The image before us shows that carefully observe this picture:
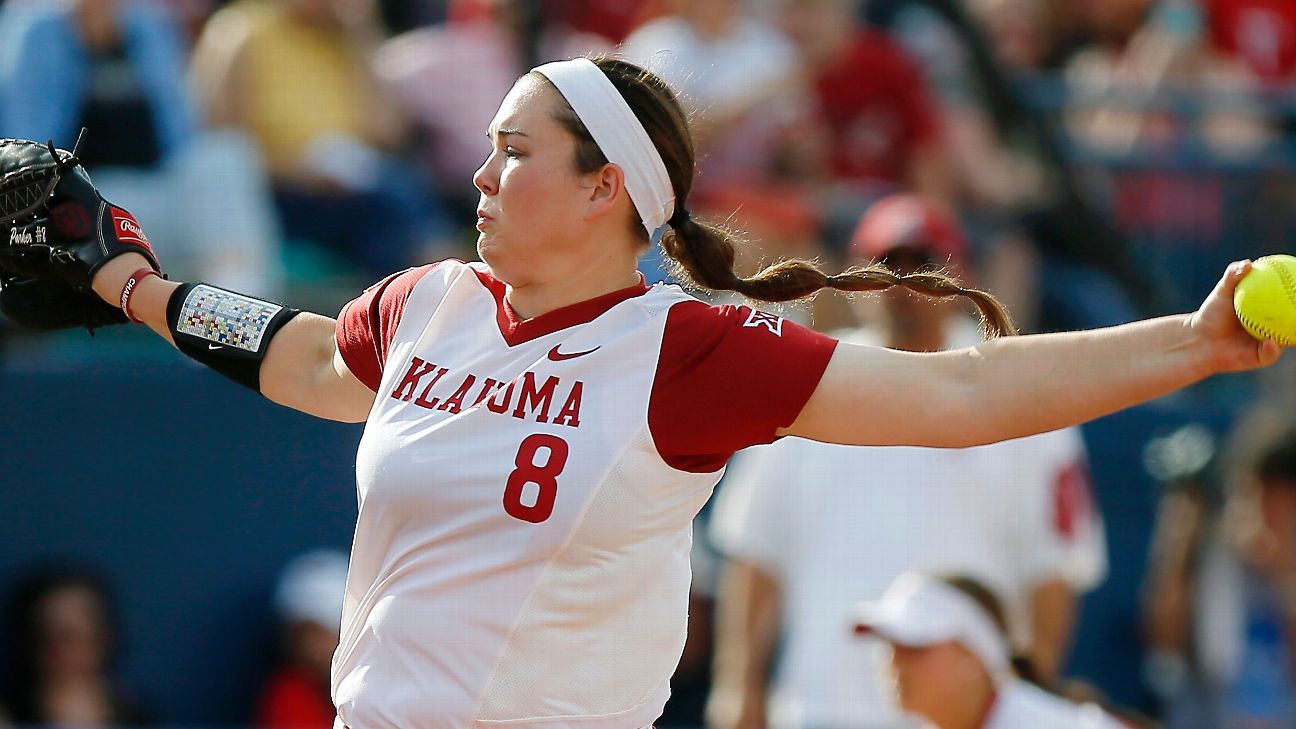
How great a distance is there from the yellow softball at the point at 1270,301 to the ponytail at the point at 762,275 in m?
0.50

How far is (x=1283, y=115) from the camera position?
26.8ft

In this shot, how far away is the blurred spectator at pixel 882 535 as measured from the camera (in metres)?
5.33

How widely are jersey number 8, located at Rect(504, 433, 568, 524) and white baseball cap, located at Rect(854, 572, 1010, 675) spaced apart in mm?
1897

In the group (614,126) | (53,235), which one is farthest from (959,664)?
(53,235)

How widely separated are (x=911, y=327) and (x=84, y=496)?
2.99 metres

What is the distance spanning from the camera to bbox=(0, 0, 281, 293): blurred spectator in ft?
21.1

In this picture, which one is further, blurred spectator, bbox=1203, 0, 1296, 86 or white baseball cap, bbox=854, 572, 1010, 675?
blurred spectator, bbox=1203, 0, 1296, 86

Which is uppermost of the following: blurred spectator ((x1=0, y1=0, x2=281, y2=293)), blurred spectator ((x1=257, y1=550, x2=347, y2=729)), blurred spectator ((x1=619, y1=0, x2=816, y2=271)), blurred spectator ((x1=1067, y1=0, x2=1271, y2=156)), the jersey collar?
blurred spectator ((x1=1067, y1=0, x2=1271, y2=156))

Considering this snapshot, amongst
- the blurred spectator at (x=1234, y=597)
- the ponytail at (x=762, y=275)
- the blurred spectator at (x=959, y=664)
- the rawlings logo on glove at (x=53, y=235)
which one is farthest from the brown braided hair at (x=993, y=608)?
the blurred spectator at (x=1234, y=597)

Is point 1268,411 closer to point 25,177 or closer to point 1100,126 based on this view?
point 1100,126

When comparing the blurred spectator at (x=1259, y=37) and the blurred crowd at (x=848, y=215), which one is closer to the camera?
the blurred crowd at (x=848, y=215)

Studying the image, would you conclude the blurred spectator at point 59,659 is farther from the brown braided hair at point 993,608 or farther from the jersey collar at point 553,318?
the jersey collar at point 553,318

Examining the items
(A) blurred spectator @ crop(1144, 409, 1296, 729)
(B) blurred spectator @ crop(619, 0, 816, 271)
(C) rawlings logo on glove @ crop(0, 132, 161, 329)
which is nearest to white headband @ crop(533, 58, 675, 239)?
(C) rawlings logo on glove @ crop(0, 132, 161, 329)

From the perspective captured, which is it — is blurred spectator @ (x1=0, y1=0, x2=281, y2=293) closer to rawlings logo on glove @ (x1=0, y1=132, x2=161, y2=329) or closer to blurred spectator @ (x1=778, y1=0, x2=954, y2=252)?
blurred spectator @ (x1=778, y1=0, x2=954, y2=252)
